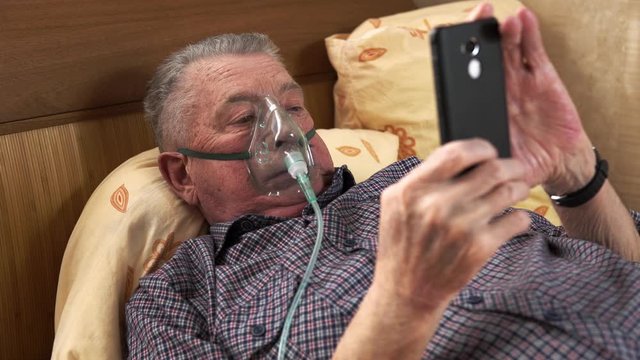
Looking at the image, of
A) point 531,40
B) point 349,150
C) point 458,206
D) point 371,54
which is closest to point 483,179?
point 458,206

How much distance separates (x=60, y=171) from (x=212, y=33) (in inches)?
20.6

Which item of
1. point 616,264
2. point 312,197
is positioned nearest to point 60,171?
point 312,197

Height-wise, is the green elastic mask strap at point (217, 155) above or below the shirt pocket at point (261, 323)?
above

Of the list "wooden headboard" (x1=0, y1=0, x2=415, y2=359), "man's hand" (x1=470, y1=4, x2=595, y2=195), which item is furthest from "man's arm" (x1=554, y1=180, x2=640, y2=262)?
"wooden headboard" (x1=0, y1=0, x2=415, y2=359)

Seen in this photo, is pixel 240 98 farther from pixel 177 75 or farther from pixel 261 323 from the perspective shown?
pixel 261 323

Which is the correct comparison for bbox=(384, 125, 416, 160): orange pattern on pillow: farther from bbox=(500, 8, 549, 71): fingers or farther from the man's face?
bbox=(500, 8, 549, 71): fingers

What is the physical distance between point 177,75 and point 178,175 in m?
0.21

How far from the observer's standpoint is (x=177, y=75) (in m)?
1.46

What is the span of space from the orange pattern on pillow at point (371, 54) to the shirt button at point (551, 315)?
108cm

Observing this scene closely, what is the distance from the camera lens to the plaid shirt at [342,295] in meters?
0.96

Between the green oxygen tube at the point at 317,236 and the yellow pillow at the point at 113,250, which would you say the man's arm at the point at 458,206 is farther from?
the yellow pillow at the point at 113,250

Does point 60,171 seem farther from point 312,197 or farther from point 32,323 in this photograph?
point 312,197

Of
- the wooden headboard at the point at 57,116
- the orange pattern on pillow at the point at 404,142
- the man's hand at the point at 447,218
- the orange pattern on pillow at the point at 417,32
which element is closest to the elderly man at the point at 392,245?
the man's hand at the point at 447,218

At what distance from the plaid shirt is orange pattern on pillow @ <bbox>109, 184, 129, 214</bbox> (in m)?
0.18
